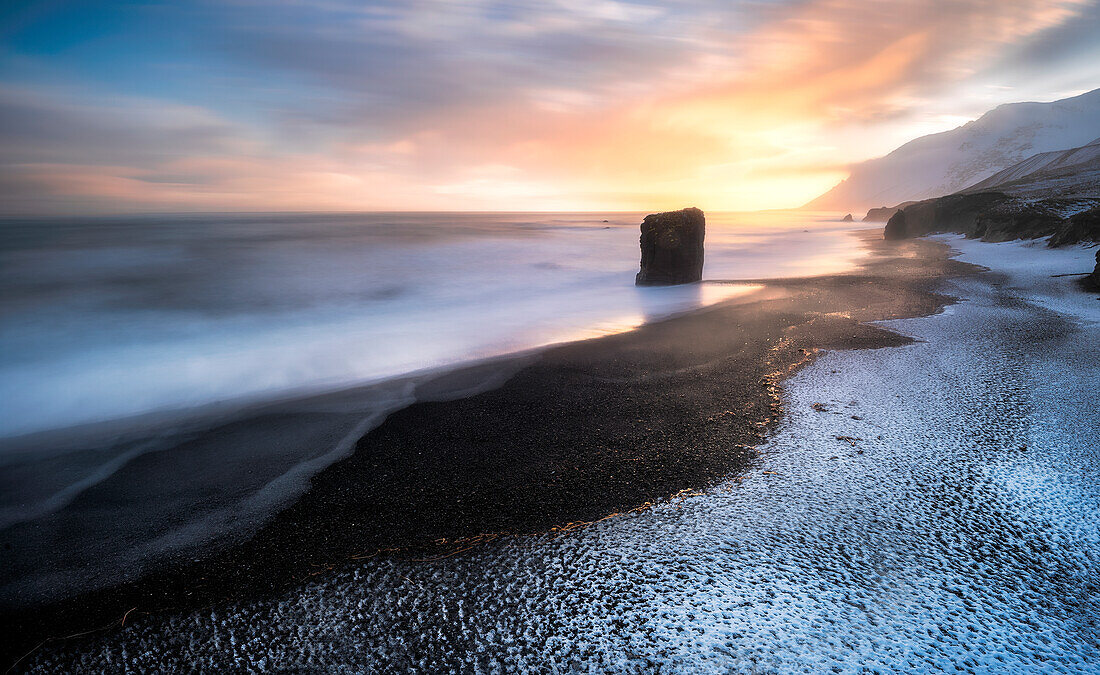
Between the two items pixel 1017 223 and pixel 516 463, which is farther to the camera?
pixel 1017 223

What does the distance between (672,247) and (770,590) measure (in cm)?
1828

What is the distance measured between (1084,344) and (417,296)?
21.1 meters

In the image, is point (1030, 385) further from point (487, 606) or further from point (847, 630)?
point (487, 606)

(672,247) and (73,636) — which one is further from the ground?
(672,247)

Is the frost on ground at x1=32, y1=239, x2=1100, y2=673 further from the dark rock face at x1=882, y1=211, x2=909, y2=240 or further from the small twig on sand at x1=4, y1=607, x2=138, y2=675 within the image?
the dark rock face at x1=882, y1=211, x2=909, y2=240

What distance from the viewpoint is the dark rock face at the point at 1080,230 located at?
21562mm

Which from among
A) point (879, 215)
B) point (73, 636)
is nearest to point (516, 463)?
point (73, 636)

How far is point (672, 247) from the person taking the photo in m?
20.5

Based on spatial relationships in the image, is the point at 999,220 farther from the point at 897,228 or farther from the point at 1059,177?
the point at 1059,177

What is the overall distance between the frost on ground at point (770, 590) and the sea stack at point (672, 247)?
15548 mm

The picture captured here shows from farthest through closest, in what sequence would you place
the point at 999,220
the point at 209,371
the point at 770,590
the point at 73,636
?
the point at 999,220, the point at 209,371, the point at 770,590, the point at 73,636

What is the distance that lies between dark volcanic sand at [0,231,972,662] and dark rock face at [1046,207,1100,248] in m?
21.8

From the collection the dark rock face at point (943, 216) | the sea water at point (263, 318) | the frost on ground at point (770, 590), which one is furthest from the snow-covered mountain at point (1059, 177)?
the frost on ground at point (770, 590)

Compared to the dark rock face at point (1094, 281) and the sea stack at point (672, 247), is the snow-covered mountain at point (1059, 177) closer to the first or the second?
the dark rock face at point (1094, 281)
